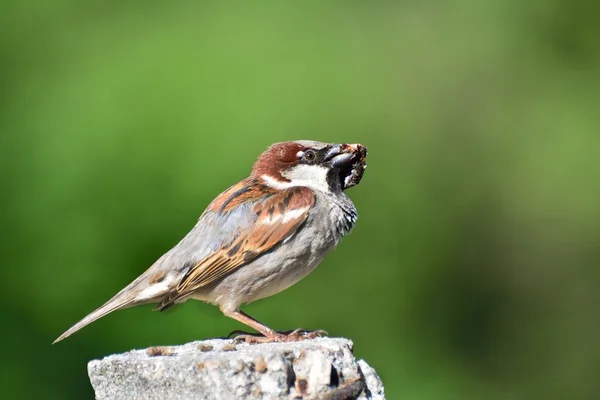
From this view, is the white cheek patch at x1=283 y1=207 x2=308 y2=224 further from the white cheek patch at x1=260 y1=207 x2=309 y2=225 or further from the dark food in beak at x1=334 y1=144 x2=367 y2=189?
the dark food in beak at x1=334 y1=144 x2=367 y2=189

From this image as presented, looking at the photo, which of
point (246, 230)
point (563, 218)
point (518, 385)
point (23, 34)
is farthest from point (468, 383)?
point (23, 34)

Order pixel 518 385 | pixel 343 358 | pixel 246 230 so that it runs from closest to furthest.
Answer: pixel 343 358, pixel 246 230, pixel 518 385

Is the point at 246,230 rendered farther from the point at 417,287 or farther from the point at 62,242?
the point at 417,287

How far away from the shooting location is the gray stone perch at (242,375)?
251 cm

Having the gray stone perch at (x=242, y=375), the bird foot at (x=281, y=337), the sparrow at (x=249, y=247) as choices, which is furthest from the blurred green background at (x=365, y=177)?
the gray stone perch at (x=242, y=375)

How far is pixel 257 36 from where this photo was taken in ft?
19.3

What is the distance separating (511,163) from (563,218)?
548 millimetres

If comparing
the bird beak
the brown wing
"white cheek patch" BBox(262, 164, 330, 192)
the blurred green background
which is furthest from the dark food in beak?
the blurred green background

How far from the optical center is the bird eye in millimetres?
4172

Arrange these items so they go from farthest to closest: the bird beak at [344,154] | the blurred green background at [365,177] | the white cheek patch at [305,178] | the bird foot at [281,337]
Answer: the blurred green background at [365,177] → the white cheek patch at [305,178] → the bird beak at [344,154] → the bird foot at [281,337]

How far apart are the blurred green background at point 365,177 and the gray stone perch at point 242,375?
97.3 inches

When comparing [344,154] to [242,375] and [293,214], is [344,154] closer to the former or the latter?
[293,214]

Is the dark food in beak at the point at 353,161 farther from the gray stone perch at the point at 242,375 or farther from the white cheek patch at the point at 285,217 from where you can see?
the gray stone perch at the point at 242,375

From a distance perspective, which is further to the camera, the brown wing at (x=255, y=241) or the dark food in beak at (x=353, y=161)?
the dark food in beak at (x=353, y=161)
